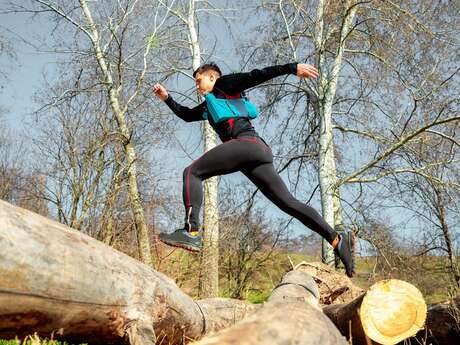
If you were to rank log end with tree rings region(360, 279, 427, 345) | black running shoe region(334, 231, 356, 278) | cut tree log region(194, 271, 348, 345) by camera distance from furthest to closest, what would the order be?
black running shoe region(334, 231, 356, 278)
log end with tree rings region(360, 279, 427, 345)
cut tree log region(194, 271, 348, 345)

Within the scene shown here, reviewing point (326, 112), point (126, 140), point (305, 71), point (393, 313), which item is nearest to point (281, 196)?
point (305, 71)

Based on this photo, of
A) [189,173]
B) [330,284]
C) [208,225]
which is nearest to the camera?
[189,173]

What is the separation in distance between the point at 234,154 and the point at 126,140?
7848 millimetres

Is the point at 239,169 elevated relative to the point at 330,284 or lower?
elevated

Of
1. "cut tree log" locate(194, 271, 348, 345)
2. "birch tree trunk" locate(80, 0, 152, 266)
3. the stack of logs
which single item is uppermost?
"birch tree trunk" locate(80, 0, 152, 266)

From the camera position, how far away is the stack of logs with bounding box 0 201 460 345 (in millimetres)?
1492

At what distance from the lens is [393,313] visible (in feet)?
9.93

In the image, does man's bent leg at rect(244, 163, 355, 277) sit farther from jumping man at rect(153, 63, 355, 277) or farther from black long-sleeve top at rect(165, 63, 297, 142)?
black long-sleeve top at rect(165, 63, 297, 142)

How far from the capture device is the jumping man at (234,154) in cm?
369

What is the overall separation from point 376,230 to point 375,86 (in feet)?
11.0

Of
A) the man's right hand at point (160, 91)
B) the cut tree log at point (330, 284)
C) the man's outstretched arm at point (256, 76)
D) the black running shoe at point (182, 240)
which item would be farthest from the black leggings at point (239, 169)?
the cut tree log at point (330, 284)

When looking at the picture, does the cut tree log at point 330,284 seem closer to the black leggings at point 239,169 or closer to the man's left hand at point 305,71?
the black leggings at point 239,169

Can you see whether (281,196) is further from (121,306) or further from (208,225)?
(208,225)

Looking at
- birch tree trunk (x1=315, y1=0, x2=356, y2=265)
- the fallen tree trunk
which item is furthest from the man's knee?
birch tree trunk (x1=315, y1=0, x2=356, y2=265)
